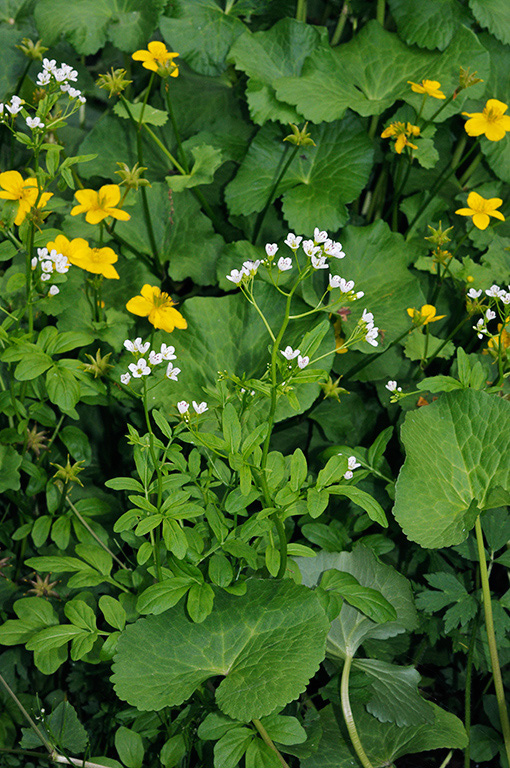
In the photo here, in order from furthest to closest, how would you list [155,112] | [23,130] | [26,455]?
[23,130], [155,112], [26,455]

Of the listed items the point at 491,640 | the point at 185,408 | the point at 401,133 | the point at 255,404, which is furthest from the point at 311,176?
the point at 491,640

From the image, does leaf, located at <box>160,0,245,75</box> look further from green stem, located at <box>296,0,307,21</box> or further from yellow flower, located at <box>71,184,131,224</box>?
yellow flower, located at <box>71,184,131,224</box>

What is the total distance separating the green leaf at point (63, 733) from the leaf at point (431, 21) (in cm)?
186

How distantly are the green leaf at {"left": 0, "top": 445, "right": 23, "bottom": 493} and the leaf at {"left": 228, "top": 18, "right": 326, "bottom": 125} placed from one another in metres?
1.07

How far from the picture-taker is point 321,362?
60.5 inches

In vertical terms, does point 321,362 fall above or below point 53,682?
above

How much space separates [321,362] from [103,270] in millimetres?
511

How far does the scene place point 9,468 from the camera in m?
1.38

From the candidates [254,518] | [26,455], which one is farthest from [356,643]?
[26,455]

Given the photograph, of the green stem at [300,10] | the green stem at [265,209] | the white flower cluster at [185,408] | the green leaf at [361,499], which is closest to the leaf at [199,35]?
the green stem at [300,10]

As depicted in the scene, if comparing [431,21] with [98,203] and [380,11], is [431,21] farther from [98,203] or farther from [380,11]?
[98,203]

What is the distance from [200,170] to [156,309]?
1.85 ft

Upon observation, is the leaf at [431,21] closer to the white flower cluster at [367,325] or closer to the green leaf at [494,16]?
the green leaf at [494,16]

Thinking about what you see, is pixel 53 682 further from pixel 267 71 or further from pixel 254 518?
pixel 267 71
